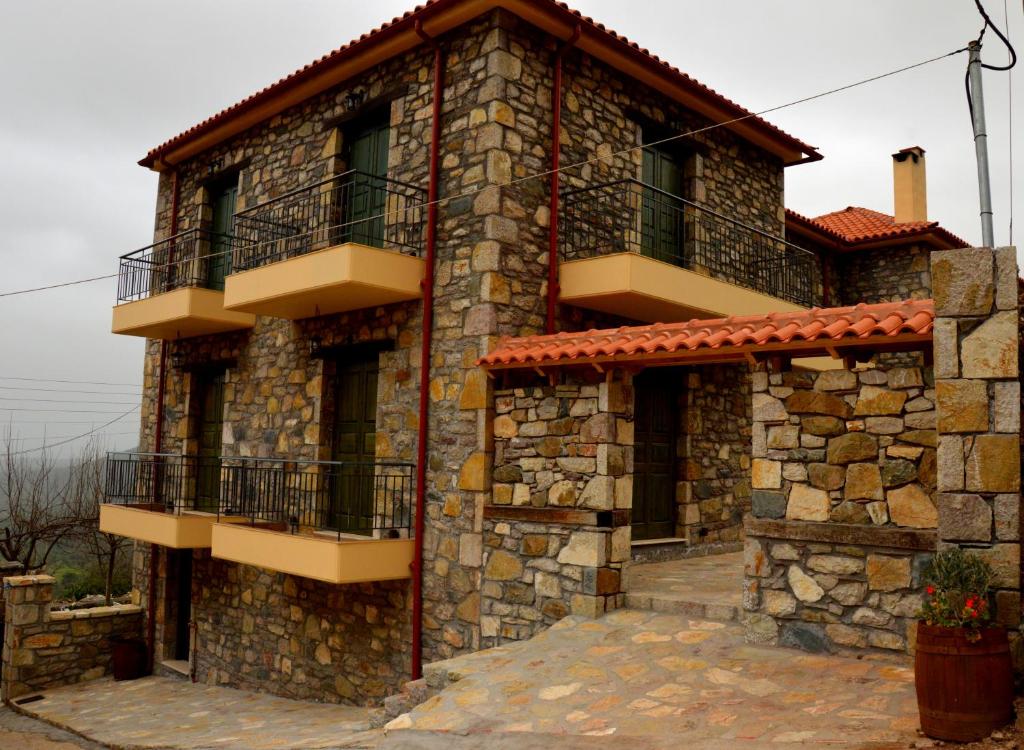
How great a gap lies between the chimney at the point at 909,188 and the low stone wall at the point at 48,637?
15.3 metres

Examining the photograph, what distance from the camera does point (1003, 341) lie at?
15.9ft

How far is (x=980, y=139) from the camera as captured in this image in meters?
5.20

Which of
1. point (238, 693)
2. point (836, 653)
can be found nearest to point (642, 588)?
point (836, 653)

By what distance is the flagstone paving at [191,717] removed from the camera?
7.59 metres

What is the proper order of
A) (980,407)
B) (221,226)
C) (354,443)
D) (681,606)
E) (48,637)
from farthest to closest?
(221,226), (48,637), (354,443), (681,606), (980,407)

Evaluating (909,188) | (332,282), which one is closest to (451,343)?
(332,282)

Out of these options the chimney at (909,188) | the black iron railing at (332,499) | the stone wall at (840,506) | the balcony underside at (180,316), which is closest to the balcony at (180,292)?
the balcony underside at (180,316)

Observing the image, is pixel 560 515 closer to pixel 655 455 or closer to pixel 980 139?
pixel 655 455

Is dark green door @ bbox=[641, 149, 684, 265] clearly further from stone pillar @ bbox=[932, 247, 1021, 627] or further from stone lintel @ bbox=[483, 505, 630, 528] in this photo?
stone pillar @ bbox=[932, 247, 1021, 627]

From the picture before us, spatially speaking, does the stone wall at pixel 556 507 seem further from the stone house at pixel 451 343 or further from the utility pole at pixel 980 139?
the utility pole at pixel 980 139

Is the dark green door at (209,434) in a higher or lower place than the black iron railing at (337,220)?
lower

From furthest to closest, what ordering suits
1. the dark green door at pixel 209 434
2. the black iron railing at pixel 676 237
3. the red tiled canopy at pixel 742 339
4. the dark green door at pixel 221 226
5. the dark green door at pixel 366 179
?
the dark green door at pixel 221 226 < the dark green door at pixel 209 434 < the dark green door at pixel 366 179 < the black iron railing at pixel 676 237 < the red tiled canopy at pixel 742 339

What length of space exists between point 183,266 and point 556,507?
27.3 feet

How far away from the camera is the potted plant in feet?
13.6
